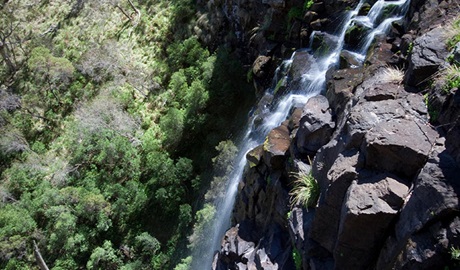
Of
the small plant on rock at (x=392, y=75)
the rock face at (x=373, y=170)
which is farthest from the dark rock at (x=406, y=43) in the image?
the small plant on rock at (x=392, y=75)

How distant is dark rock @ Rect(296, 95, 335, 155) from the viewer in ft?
33.2

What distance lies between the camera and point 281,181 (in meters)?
11.4

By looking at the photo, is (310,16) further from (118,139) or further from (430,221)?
(118,139)

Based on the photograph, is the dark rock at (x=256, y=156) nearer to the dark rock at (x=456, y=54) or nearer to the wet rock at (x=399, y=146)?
the wet rock at (x=399, y=146)

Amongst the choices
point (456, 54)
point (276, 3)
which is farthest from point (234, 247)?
point (276, 3)

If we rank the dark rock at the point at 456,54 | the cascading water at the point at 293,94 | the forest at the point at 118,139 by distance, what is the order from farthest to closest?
the forest at the point at 118,139 < the cascading water at the point at 293,94 < the dark rock at the point at 456,54

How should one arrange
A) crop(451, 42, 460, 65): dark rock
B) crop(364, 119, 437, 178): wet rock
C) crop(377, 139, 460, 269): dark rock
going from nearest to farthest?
crop(377, 139, 460, 269): dark rock
crop(364, 119, 437, 178): wet rock
crop(451, 42, 460, 65): dark rock

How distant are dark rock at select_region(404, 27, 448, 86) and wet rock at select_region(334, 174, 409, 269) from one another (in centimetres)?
255

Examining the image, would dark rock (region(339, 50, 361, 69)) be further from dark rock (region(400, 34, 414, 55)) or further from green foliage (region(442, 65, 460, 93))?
green foliage (region(442, 65, 460, 93))

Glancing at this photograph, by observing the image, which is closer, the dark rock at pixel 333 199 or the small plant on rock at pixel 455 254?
the small plant on rock at pixel 455 254

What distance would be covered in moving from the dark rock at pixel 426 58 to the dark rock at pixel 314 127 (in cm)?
219

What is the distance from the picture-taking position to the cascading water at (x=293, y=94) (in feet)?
42.0

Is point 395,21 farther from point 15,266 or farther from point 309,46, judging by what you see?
point 15,266

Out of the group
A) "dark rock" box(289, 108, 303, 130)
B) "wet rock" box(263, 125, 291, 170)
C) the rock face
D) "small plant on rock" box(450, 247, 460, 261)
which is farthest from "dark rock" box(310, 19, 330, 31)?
"small plant on rock" box(450, 247, 460, 261)
